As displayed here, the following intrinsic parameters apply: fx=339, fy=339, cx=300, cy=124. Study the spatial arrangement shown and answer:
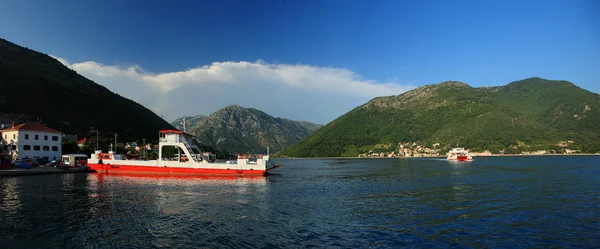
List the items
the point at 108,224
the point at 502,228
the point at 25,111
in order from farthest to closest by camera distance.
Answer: the point at 25,111, the point at 108,224, the point at 502,228

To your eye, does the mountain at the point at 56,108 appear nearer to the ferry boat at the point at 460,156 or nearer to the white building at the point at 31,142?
Answer: the white building at the point at 31,142

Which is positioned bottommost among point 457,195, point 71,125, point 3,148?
point 457,195

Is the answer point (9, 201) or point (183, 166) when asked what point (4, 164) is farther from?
point (9, 201)

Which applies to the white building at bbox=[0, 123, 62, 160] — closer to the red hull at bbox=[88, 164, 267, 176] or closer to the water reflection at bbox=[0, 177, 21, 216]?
the red hull at bbox=[88, 164, 267, 176]

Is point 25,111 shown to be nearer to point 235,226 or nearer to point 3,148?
point 3,148

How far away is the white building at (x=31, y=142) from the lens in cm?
7856

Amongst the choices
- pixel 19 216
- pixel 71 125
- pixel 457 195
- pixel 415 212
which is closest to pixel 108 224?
pixel 19 216

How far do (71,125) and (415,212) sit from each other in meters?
166

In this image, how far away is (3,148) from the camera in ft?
262

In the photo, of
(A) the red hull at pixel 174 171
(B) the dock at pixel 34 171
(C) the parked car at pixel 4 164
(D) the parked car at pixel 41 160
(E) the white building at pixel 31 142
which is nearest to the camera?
(B) the dock at pixel 34 171

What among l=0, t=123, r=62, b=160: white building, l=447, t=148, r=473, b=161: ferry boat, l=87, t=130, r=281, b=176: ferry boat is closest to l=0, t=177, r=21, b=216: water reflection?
l=87, t=130, r=281, b=176: ferry boat

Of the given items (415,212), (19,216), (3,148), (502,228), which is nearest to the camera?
(502,228)

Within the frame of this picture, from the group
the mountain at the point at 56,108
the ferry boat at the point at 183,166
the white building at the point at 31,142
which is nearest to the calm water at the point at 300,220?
the ferry boat at the point at 183,166

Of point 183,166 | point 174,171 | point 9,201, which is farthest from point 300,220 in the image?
point 174,171
